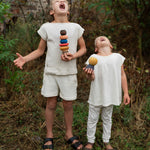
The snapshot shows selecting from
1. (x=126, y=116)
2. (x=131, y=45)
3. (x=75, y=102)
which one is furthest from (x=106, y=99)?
(x=131, y=45)

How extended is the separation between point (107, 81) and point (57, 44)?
2.36ft

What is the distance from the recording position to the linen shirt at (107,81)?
2.24m

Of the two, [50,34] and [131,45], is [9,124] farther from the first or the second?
[131,45]

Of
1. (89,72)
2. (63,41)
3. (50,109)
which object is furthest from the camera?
(50,109)

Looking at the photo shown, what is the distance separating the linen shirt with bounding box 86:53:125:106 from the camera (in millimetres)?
2235

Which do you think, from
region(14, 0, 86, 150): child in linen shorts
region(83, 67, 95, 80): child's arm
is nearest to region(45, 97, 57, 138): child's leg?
region(14, 0, 86, 150): child in linen shorts

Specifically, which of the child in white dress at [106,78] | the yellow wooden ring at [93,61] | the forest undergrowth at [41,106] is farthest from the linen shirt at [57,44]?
the forest undergrowth at [41,106]

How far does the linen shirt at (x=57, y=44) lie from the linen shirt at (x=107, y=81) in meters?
0.33

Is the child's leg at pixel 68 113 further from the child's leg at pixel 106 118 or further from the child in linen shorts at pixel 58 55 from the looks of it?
the child's leg at pixel 106 118

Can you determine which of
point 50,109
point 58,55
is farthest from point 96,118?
point 58,55

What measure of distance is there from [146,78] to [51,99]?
1.92 metres

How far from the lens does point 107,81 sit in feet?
7.39

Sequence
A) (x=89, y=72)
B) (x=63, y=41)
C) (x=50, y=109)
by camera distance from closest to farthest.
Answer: (x=89, y=72), (x=63, y=41), (x=50, y=109)

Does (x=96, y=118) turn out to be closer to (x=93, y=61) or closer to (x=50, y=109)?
(x=50, y=109)
